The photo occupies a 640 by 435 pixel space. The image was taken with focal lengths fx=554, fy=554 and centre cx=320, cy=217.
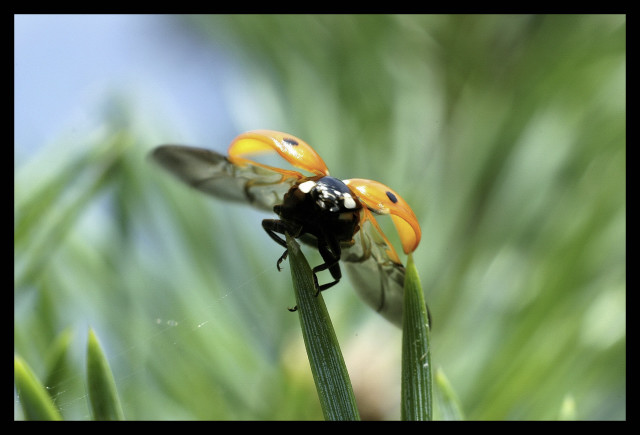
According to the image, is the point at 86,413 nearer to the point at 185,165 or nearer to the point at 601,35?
the point at 185,165

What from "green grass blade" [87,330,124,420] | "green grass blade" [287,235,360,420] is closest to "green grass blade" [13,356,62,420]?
"green grass blade" [87,330,124,420]

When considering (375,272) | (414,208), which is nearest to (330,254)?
(375,272)

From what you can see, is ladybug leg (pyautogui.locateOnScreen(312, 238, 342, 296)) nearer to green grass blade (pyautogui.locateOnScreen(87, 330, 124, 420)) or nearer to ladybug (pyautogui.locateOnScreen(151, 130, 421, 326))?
ladybug (pyautogui.locateOnScreen(151, 130, 421, 326))

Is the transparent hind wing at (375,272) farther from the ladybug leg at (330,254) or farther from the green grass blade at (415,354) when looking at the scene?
the green grass blade at (415,354)

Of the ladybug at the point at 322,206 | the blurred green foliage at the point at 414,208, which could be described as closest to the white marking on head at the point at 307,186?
the ladybug at the point at 322,206

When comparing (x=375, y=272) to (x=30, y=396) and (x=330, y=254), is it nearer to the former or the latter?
(x=330, y=254)

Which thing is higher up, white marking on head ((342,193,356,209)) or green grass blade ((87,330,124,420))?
white marking on head ((342,193,356,209))
